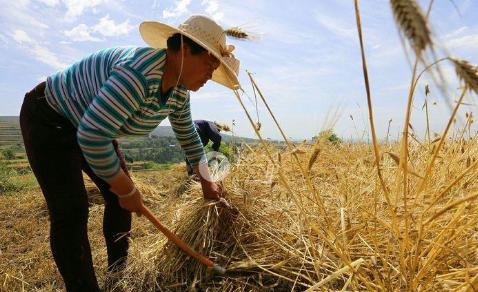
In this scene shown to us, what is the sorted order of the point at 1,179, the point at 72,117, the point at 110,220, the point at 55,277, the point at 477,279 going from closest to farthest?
the point at 477,279, the point at 72,117, the point at 110,220, the point at 55,277, the point at 1,179

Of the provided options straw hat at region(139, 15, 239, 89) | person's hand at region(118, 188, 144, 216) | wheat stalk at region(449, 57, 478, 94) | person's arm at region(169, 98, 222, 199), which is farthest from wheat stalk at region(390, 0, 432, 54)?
person's arm at region(169, 98, 222, 199)

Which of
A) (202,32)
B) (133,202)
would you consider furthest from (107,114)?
(202,32)

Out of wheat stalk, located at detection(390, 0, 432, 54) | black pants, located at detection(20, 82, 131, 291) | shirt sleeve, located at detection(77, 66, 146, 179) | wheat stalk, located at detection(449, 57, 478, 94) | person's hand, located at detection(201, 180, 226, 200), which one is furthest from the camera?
person's hand, located at detection(201, 180, 226, 200)

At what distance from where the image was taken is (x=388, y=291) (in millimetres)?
1105

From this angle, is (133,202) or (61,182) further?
(61,182)

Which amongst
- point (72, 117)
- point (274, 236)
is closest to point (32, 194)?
point (72, 117)

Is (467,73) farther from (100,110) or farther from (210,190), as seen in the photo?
(210,190)

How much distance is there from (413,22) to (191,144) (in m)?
1.73

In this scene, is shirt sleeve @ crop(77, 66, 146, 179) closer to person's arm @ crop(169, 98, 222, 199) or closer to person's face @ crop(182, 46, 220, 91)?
person's face @ crop(182, 46, 220, 91)

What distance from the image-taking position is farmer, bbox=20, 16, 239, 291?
1.49 meters

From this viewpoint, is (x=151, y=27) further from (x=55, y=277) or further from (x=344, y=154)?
(x=344, y=154)

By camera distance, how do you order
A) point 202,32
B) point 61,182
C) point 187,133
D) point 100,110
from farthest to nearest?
1. point 187,133
2. point 61,182
3. point 202,32
4. point 100,110

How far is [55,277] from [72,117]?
1161mm

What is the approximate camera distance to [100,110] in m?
1.46
